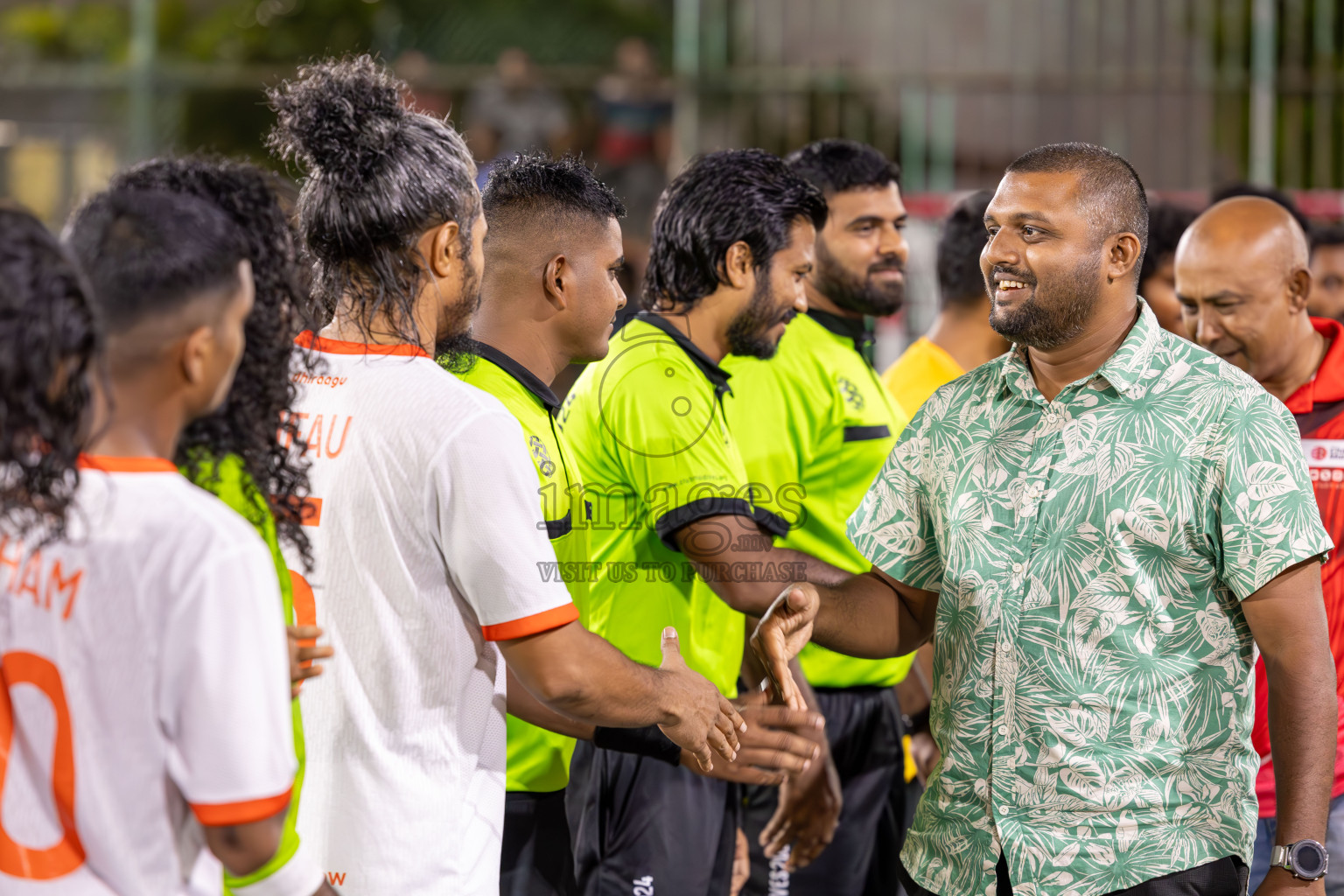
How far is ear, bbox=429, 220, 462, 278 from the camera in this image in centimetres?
193

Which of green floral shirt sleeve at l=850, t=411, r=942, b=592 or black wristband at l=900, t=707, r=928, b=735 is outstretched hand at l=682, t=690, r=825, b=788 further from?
black wristband at l=900, t=707, r=928, b=735

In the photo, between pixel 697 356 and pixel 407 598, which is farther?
pixel 697 356

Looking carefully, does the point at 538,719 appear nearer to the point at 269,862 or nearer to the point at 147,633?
the point at 269,862

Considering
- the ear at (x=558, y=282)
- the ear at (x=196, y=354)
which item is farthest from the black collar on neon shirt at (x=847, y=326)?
the ear at (x=196, y=354)

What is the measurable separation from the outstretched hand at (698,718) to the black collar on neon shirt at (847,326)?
1.77 metres

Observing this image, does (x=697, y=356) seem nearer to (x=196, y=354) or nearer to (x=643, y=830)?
(x=643, y=830)

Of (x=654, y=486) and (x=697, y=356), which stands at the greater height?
(x=697, y=356)

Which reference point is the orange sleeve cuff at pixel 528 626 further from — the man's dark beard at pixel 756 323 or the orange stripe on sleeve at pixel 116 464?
the man's dark beard at pixel 756 323

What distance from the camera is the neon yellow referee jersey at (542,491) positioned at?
92.0 inches

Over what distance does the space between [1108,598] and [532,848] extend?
4.00 feet

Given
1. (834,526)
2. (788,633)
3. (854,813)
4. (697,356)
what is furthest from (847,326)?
(788,633)

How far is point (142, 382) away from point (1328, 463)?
2.52 metres

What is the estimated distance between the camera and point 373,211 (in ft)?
6.23

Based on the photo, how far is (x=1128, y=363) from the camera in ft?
6.92
